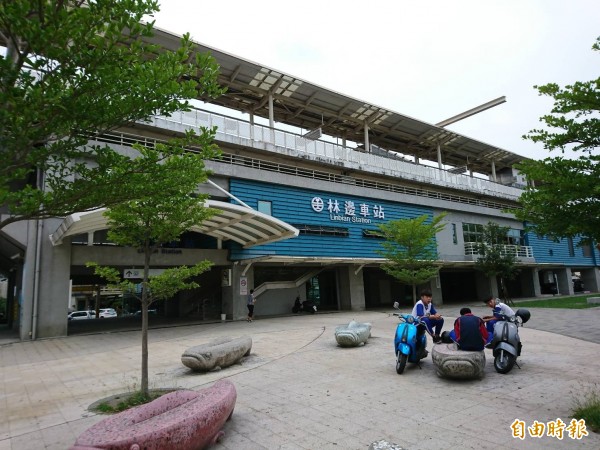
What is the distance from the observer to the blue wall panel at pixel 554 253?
33844 mm

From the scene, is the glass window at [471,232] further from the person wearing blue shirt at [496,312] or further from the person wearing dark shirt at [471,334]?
the person wearing dark shirt at [471,334]

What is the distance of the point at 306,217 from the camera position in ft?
69.9

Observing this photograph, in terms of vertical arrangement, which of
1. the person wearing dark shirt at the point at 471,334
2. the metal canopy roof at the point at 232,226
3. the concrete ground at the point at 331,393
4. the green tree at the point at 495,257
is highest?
the metal canopy roof at the point at 232,226

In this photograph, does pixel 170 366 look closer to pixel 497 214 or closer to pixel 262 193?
pixel 262 193

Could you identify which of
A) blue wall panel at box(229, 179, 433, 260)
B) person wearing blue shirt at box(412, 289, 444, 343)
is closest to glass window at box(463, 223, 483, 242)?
blue wall panel at box(229, 179, 433, 260)

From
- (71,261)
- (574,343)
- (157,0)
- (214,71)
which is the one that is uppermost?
(157,0)

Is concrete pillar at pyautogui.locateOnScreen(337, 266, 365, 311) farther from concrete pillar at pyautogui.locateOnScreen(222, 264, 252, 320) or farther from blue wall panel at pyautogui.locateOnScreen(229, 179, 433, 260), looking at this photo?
concrete pillar at pyautogui.locateOnScreen(222, 264, 252, 320)

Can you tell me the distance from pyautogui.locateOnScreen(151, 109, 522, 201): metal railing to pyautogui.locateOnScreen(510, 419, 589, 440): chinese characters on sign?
40.9 feet

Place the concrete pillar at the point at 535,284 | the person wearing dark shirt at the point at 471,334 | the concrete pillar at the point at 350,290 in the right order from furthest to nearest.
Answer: the concrete pillar at the point at 535,284 → the concrete pillar at the point at 350,290 → the person wearing dark shirt at the point at 471,334

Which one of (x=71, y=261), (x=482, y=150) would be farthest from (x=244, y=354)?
(x=482, y=150)

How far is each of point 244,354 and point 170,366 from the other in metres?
1.71

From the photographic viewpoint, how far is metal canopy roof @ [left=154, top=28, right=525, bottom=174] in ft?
67.3

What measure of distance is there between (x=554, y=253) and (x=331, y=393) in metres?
36.5

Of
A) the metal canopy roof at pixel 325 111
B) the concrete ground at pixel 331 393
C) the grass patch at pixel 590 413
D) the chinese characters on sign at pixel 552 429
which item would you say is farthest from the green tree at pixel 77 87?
the metal canopy roof at pixel 325 111
